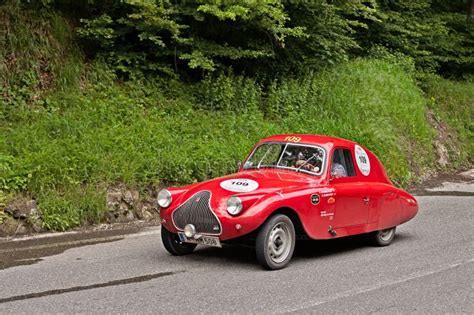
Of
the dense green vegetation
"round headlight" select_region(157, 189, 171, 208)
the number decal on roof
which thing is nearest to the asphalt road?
"round headlight" select_region(157, 189, 171, 208)

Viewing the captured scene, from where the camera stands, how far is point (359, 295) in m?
6.41

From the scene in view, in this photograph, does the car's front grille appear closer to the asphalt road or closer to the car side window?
the asphalt road

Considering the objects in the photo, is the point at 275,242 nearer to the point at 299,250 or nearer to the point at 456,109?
the point at 299,250

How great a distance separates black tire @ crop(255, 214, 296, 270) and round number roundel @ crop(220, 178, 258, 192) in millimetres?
487

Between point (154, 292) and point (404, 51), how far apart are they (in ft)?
65.4

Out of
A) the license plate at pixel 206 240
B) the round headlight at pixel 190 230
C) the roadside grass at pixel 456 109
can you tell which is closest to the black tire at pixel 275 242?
the license plate at pixel 206 240

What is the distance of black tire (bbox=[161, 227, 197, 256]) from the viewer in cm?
817

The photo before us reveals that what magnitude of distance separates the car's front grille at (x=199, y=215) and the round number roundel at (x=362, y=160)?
2589mm

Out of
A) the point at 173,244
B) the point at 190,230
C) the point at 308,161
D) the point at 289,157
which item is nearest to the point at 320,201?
the point at 308,161

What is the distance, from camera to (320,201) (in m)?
7.96

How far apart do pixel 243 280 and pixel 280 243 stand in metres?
0.85

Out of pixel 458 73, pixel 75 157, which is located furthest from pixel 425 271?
pixel 458 73

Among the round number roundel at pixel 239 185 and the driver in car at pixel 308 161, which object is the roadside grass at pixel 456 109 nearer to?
the driver in car at pixel 308 161

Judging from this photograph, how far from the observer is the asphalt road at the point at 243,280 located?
600 centimetres
